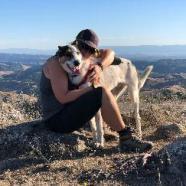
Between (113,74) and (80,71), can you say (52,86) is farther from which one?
(113,74)

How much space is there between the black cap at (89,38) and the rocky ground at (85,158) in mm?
1539

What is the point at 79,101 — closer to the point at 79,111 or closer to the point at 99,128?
the point at 79,111

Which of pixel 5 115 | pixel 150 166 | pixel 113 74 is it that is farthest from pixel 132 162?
pixel 5 115

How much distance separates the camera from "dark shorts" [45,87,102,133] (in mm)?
6613

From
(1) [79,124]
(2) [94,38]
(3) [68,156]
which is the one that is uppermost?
(2) [94,38]

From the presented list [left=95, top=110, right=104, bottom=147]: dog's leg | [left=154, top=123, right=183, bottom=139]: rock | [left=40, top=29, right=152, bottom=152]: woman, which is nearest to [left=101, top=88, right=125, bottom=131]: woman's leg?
[left=40, top=29, right=152, bottom=152]: woman

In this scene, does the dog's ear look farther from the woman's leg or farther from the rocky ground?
the rocky ground

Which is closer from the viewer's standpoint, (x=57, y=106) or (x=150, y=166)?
(x=150, y=166)

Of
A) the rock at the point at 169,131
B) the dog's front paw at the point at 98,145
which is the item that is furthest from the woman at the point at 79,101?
the rock at the point at 169,131

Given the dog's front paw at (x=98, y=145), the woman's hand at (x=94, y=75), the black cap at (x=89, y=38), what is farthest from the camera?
the dog's front paw at (x=98, y=145)

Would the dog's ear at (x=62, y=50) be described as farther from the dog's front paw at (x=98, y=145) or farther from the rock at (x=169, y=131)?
the rock at (x=169, y=131)

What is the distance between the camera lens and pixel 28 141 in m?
7.41

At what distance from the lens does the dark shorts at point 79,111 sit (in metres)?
6.61

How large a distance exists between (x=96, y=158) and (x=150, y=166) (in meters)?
1.14
